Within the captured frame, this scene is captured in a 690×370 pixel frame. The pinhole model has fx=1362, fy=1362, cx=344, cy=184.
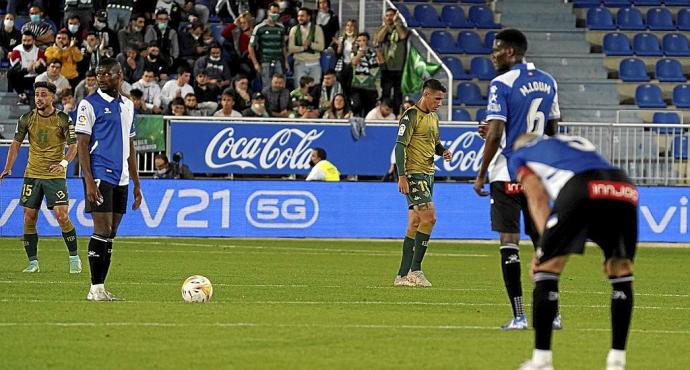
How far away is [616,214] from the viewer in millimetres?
7953

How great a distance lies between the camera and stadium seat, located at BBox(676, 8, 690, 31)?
110 ft

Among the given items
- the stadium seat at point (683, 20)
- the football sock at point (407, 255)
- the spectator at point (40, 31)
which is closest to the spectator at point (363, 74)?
the spectator at point (40, 31)

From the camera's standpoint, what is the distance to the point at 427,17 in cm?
3256

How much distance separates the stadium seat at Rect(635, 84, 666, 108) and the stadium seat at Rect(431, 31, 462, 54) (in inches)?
168

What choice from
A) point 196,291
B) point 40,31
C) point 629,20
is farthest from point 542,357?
point 629,20

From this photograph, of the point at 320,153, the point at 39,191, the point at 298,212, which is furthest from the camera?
the point at 320,153

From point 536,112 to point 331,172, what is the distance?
14.1 metres

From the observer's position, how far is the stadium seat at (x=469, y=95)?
1191 inches

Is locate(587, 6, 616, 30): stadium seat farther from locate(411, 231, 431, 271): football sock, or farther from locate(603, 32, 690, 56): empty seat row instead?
locate(411, 231, 431, 271): football sock

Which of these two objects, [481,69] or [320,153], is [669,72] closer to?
[481,69]

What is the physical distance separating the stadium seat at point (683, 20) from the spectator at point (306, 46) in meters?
10.3

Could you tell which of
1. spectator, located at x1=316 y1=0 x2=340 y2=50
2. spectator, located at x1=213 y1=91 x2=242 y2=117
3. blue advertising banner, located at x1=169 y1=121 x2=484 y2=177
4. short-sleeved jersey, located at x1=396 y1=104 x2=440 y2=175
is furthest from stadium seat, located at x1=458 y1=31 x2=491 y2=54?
short-sleeved jersey, located at x1=396 y1=104 x2=440 y2=175

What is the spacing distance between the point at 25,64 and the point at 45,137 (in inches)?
408

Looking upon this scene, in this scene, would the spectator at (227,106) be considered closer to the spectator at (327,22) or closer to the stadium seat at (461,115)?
the spectator at (327,22)
